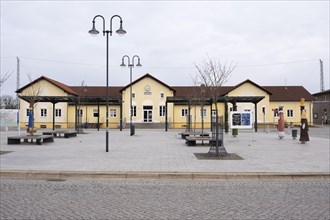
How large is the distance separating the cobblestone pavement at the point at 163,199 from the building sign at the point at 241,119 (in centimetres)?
1064

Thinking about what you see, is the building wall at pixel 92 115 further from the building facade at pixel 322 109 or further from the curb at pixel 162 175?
the curb at pixel 162 175

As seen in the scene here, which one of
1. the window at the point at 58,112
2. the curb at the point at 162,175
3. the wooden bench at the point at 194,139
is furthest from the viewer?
the window at the point at 58,112

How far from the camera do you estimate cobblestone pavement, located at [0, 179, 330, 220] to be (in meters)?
6.24

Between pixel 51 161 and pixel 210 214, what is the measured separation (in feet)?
27.7

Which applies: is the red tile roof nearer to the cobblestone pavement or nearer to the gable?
the gable

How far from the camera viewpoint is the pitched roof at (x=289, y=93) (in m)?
58.4

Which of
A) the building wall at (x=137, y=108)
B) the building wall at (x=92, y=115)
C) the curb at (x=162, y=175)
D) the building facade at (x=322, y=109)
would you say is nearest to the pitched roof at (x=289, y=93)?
the building wall at (x=137, y=108)

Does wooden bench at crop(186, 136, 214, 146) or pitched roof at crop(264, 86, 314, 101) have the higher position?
pitched roof at crop(264, 86, 314, 101)

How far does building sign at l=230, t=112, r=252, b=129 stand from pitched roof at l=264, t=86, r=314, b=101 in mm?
39932

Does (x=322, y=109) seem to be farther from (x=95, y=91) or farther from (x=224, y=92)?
(x=95, y=91)

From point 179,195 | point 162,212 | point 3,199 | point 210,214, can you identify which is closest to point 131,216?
point 162,212

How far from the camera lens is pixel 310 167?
37.9 ft

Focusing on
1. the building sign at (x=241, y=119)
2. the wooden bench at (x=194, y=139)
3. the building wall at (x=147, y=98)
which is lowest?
the wooden bench at (x=194, y=139)

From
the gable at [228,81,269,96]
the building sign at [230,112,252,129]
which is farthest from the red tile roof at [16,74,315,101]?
the building sign at [230,112,252,129]
